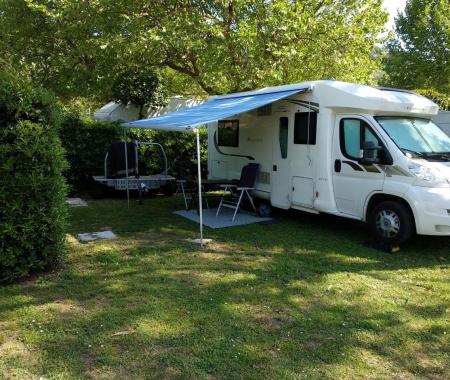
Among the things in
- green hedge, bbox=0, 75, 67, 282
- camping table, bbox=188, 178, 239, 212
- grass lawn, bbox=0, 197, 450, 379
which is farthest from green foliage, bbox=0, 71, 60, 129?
camping table, bbox=188, 178, 239, 212

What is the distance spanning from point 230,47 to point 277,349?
26.8 ft

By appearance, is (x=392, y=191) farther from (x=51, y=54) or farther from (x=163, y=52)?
(x=51, y=54)

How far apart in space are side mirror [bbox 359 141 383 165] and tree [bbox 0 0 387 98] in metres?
4.59

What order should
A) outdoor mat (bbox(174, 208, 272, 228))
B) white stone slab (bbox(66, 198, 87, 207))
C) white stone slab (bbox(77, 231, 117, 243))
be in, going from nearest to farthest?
1. white stone slab (bbox(77, 231, 117, 243))
2. outdoor mat (bbox(174, 208, 272, 228))
3. white stone slab (bbox(66, 198, 87, 207))

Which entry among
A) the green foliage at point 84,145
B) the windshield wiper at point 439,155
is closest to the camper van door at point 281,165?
the windshield wiper at point 439,155

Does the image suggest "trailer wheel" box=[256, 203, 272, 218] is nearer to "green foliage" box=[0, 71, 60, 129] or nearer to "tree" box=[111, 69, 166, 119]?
"green foliage" box=[0, 71, 60, 129]

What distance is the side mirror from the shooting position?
602cm

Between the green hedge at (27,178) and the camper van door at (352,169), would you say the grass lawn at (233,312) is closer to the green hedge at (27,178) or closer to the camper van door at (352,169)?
the green hedge at (27,178)

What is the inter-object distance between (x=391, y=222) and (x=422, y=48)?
17.3 m

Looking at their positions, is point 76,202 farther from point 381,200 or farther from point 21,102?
point 381,200

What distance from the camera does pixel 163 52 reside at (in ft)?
36.5

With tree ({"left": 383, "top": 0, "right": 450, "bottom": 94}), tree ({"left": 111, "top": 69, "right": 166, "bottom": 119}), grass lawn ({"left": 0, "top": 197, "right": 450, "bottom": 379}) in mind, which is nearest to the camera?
grass lawn ({"left": 0, "top": 197, "right": 450, "bottom": 379})

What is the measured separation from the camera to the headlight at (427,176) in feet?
18.2

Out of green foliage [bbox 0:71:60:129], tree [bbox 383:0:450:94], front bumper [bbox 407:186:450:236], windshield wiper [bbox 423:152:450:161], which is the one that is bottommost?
front bumper [bbox 407:186:450:236]
